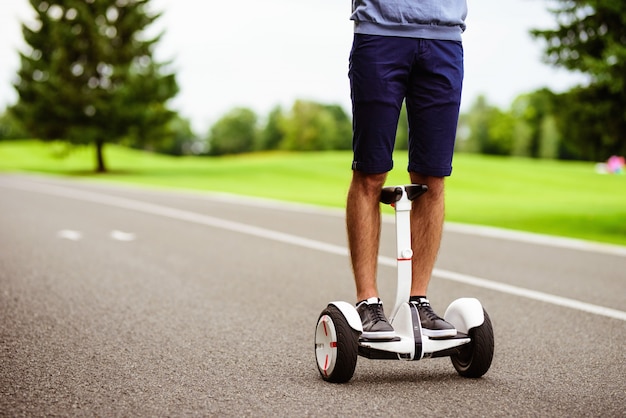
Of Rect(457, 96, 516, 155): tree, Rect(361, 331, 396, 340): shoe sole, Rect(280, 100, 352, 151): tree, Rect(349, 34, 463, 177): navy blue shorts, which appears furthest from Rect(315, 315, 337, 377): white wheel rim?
Rect(280, 100, 352, 151): tree

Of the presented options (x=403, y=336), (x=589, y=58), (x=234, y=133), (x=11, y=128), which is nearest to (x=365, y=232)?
(x=403, y=336)

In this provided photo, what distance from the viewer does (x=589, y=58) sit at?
41.0ft

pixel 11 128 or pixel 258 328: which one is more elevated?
pixel 258 328

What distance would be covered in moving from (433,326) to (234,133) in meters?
141

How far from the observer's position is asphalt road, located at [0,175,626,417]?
10.1ft

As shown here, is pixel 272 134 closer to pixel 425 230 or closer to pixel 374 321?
pixel 425 230

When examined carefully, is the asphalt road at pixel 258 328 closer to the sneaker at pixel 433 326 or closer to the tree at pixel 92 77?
the sneaker at pixel 433 326

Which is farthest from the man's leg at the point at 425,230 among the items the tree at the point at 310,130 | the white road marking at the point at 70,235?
the tree at the point at 310,130

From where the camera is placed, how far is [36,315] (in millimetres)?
4805

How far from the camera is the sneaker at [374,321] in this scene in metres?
3.28

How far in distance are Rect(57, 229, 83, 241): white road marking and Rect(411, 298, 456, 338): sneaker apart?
22.2 feet

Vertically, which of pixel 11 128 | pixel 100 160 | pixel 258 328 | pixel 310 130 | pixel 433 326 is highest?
pixel 433 326

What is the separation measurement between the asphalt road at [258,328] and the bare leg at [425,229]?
44cm

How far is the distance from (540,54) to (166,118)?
3450cm
